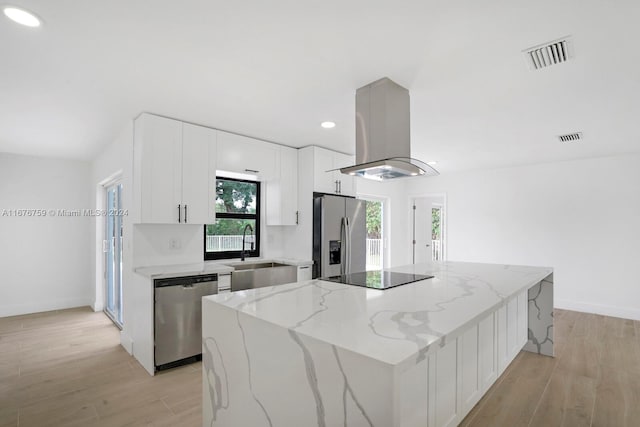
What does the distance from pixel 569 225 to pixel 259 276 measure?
477cm

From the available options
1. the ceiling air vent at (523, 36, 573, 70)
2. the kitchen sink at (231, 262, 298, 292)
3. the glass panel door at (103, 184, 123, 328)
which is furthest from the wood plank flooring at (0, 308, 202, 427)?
the ceiling air vent at (523, 36, 573, 70)

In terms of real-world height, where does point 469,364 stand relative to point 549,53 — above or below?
below

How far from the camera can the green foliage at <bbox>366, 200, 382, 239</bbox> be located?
23.2 feet

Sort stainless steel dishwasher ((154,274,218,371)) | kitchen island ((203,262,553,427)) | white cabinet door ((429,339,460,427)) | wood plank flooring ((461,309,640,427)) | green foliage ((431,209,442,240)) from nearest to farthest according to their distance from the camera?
1. kitchen island ((203,262,553,427))
2. white cabinet door ((429,339,460,427))
3. wood plank flooring ((461,309,640,427))
4. stainless steel dishwasher ((154,274,218,371))
5. green foliage ((431,209,442,240))

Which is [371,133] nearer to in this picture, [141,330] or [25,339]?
[141,330]

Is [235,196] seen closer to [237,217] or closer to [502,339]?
[237,217]

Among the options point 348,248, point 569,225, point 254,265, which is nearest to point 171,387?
point 254,265

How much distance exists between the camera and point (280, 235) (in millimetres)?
4613

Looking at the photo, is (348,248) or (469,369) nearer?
(469,369)

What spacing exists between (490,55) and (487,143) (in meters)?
2.36

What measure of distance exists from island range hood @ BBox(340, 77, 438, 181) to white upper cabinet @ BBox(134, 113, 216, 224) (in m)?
1.69

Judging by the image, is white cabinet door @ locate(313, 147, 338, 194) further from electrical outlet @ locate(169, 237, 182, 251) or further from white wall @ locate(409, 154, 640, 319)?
white wall @ locate(409, 154, 640, 319)

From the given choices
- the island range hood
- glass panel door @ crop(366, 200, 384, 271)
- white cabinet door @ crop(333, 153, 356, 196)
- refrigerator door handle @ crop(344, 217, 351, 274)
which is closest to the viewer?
the island range hood

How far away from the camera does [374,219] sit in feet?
23.9
